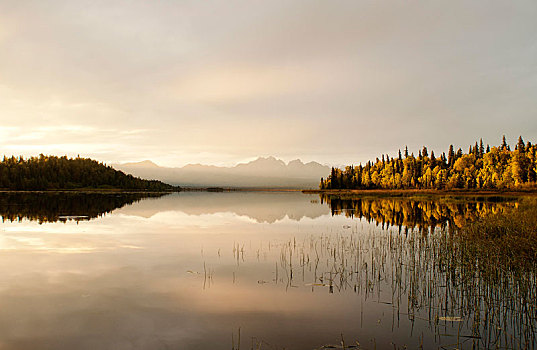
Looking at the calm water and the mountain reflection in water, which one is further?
the mountain reflection in water

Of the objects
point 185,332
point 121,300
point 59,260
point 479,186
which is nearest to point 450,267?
point 185,332

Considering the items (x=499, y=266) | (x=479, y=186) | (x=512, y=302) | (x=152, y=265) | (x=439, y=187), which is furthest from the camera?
(x=439, y=187)

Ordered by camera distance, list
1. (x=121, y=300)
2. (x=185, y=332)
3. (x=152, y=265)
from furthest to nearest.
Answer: (x=152, y=265) → (x=121, y=300) → (x=185, y=332)

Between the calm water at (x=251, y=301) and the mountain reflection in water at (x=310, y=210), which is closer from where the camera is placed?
the calm water at (x=251, y=301)

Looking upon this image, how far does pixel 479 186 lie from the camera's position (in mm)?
148750

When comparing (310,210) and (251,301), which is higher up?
(251,301)

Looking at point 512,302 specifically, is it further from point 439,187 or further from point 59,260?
point 439,187

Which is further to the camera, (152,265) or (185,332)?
(152,265)

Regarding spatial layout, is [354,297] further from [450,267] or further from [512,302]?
[450,267]

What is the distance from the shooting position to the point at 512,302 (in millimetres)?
13758

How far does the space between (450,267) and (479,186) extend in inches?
5984

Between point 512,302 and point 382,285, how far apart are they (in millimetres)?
5449

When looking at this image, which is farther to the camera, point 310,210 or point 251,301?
point 310,210

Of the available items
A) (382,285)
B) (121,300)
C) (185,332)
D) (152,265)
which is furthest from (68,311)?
(382,285)
